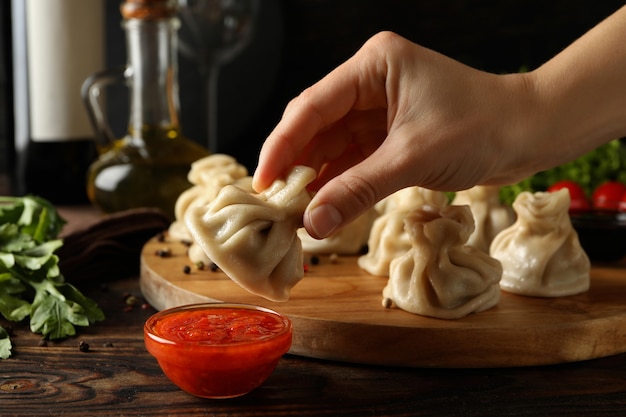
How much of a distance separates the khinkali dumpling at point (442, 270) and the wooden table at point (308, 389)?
0.71ft

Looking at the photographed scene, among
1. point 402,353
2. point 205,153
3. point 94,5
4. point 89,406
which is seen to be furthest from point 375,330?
point 94,5

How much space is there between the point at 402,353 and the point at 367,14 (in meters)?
3.09

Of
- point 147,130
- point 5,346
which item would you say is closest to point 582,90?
point 5,346

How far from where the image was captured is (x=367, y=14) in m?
4.78

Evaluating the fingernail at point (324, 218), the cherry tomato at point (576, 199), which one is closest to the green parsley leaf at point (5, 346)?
the fingernail at point (324, 218)

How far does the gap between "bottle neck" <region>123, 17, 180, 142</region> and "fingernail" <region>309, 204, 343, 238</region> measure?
73.2 inches

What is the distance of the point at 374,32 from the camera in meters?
4.80

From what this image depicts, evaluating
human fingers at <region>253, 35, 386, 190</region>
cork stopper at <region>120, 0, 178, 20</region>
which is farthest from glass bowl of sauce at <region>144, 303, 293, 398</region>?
cork stopper at <region>120, 0, 178, 20</region>

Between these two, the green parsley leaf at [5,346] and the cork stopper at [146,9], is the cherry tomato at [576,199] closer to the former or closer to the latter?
the cork stopper at [146,9]

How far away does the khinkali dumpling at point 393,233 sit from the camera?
2.62 metres

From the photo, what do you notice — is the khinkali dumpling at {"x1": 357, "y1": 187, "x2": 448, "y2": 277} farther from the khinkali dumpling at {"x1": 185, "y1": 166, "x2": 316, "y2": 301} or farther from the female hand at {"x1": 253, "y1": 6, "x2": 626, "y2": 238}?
the khinkali dumpling at {"x1": 185, "y1": 166, "x2": 316, "y2": 301}

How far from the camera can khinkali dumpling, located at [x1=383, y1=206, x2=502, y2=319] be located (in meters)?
2.20

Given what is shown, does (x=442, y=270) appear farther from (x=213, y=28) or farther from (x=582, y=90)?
(x=213, y=28)

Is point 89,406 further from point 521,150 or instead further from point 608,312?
point 608,312
